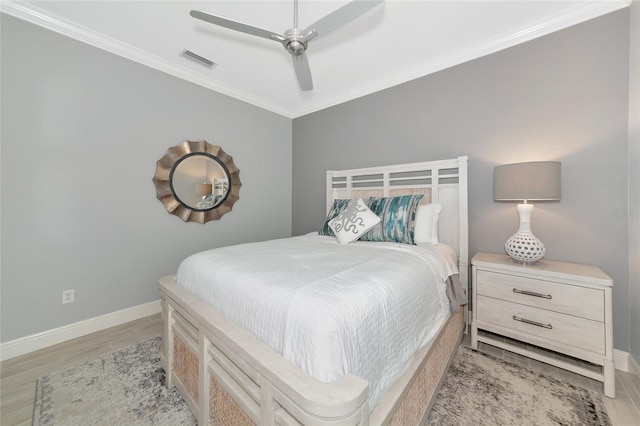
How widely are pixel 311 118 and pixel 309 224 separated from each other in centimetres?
164

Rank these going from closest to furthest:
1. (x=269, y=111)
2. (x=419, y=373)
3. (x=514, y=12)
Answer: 1. (x=419, y=373)
2. (x=514, y=12)
3. (x=269, y=111)

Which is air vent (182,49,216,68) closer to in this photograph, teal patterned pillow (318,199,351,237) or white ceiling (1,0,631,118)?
white ceiling (1,0,631,118)

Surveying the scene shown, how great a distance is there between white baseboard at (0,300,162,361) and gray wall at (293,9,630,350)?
3223mm

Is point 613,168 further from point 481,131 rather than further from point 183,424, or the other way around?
point 183,424

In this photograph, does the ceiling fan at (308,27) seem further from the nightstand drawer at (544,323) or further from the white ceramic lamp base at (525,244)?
the nightstand drawer at (544,323)

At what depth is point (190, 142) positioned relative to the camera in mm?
2838

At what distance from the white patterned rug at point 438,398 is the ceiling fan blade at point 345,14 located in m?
2.27

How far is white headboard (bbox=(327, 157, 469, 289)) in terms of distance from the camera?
229cm

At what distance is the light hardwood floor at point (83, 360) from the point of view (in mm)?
1376

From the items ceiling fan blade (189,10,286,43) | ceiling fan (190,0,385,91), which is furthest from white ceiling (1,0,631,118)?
ceiling fan blade (189,10,286,43)

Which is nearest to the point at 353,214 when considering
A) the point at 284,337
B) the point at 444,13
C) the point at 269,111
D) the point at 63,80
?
the point at 284,337

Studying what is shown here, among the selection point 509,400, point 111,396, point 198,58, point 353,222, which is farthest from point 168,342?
point 198,58

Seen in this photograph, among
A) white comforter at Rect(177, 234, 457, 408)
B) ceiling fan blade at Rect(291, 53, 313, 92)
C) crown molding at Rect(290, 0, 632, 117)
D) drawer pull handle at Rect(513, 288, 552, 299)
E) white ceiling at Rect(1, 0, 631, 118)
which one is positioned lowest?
drawer pull handle at Rect(513, 288, 552, 299)

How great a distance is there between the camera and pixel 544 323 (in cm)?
167
